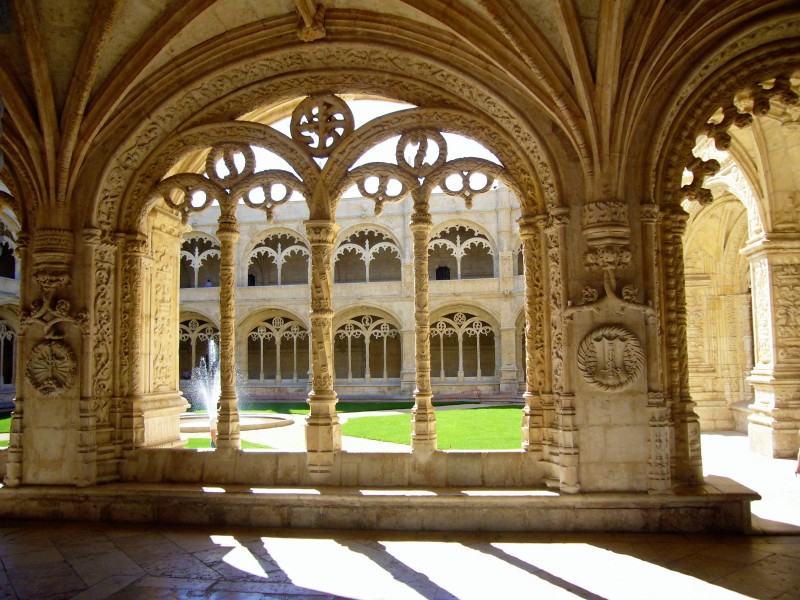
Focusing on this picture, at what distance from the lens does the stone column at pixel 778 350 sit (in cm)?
715

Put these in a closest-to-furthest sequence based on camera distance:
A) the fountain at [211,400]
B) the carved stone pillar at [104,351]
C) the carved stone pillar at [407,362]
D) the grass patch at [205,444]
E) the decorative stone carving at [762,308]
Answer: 1. the carved stone pillar at [104,351]
2. the decorative stone carving at [762,308]
3. the grass patch at [205,444]
4. the fountain at [211,400]
5. the carved stone pillar at [407,362]

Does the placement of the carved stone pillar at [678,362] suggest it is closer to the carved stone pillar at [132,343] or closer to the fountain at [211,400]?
the fountain at [211,400]

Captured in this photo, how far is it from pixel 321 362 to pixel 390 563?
1.97 m

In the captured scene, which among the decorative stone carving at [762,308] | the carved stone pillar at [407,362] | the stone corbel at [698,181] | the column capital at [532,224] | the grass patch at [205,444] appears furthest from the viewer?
the carved stone pillar at [407,362]

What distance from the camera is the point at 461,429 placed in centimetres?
989

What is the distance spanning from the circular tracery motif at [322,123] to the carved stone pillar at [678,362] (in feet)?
9.57

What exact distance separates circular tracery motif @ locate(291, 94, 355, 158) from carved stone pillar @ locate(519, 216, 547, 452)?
1.89m

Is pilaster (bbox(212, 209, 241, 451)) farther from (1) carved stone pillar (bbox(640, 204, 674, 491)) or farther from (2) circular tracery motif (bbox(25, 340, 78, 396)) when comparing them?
(1) carved stone pillar (bbox(640, 204, 674, 491))

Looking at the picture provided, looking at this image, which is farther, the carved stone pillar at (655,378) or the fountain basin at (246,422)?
the fountain basin at (246,422)

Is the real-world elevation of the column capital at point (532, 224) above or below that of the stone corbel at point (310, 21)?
below

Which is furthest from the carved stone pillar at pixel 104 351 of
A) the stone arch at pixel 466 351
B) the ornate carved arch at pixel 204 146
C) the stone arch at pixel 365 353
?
the stone arch at pixel 365 353

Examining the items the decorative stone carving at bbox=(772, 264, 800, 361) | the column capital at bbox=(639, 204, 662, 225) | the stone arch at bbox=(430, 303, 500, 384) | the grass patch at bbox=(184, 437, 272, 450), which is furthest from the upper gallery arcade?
the stone arch at bbox=(430, 303, 500, 384)

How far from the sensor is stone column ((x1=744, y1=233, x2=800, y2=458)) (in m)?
7.15

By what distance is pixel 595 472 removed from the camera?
4.65m
